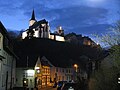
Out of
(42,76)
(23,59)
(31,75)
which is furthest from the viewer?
(42,76)

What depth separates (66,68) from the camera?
103688 millimetres

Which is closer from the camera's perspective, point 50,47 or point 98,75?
point 98,75

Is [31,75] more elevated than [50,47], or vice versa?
[50,47]

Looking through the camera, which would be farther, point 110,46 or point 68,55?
point 68,55

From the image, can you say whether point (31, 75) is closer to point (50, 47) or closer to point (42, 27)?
point (50, 47)

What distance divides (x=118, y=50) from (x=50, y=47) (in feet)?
362

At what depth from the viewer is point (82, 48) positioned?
138250 millimetres

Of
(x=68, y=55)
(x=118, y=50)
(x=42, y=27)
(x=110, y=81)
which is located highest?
(x=42, y=27)

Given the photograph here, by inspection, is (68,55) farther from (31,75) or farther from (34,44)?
(31,75)

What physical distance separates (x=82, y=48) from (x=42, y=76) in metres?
57.1

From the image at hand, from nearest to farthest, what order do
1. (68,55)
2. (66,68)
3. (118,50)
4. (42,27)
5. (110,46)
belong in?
(118,50) → (110,46) → (66,68) → (68,55) → (42,27)

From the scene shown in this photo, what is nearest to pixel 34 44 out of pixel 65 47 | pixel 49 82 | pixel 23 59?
pixel 65 47

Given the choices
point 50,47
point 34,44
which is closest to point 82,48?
point 50,47

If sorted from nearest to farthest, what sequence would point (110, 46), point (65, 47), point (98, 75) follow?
point (110, 46)
point (98, 75)
point (65, 47)
